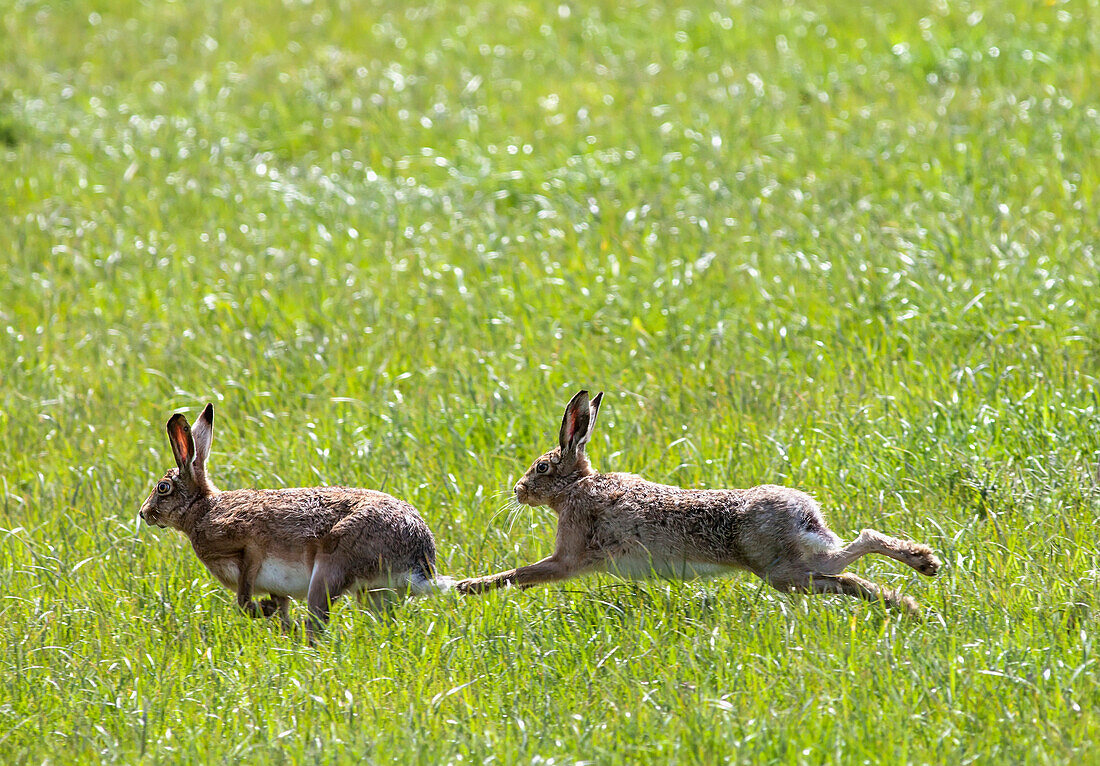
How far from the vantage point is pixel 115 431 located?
7.81 m

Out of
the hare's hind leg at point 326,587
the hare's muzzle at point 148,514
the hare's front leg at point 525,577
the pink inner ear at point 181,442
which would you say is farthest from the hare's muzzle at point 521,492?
the hare's muzzle at point 148,514

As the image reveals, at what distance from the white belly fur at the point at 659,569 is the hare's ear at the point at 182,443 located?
1.87 metres

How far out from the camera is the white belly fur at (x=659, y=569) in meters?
5.37

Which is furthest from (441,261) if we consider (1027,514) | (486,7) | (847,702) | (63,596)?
(486,7)

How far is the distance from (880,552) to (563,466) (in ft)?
4.68

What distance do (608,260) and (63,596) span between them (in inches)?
180

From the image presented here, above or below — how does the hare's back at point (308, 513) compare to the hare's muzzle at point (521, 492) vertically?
above

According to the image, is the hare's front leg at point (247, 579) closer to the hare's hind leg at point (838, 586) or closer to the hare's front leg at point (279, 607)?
the hare's front leg at point (279, 607)

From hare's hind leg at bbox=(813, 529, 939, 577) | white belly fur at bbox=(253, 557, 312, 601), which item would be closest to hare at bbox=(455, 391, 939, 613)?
hare's hind leg at bbox=(813, 529, 939, 577)

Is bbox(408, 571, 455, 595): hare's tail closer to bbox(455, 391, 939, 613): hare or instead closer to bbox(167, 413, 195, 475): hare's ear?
bbox(455, 391, 939, 613): hare

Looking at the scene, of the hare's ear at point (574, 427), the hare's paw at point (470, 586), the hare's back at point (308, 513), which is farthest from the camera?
the hare's ear at point (574, 427)

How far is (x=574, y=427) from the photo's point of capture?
Result: 5785 mm

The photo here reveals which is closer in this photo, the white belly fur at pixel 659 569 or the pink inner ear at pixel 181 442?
the white belly fur at pixel 659 569

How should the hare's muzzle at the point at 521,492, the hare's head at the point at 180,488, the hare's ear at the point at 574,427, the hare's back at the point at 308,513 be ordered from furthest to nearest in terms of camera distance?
1. the hare's head at the point at 180,488
2. the hare's muzzle at the point at 521,492
3. the hare's ear at the point at 574,427
4. the hare's back at the point at 308,513
